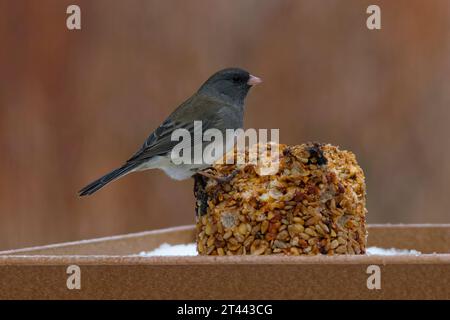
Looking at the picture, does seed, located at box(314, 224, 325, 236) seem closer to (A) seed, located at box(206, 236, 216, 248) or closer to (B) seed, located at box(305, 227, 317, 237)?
(B) seed, located at box(305, 227, 317, 237)

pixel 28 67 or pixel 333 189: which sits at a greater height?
pixel 28 67

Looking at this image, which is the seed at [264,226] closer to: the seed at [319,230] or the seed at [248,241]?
the seed at [248,241]

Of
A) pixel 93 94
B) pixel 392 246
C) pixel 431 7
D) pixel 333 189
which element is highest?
pixel 431 7

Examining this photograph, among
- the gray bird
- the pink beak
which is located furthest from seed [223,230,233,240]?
the pink beak

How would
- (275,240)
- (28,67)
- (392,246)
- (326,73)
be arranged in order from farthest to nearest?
(326,73) → (28,67) → (392,246) → (275,240)

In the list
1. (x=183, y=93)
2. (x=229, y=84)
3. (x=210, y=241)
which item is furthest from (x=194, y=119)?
(x=183, y=93)

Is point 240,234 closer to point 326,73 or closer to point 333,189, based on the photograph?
point 333,189

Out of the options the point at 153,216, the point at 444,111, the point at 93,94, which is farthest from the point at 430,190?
the point at 93,94

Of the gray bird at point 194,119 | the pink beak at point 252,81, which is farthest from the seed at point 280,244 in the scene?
the pink beak at point 252,81
